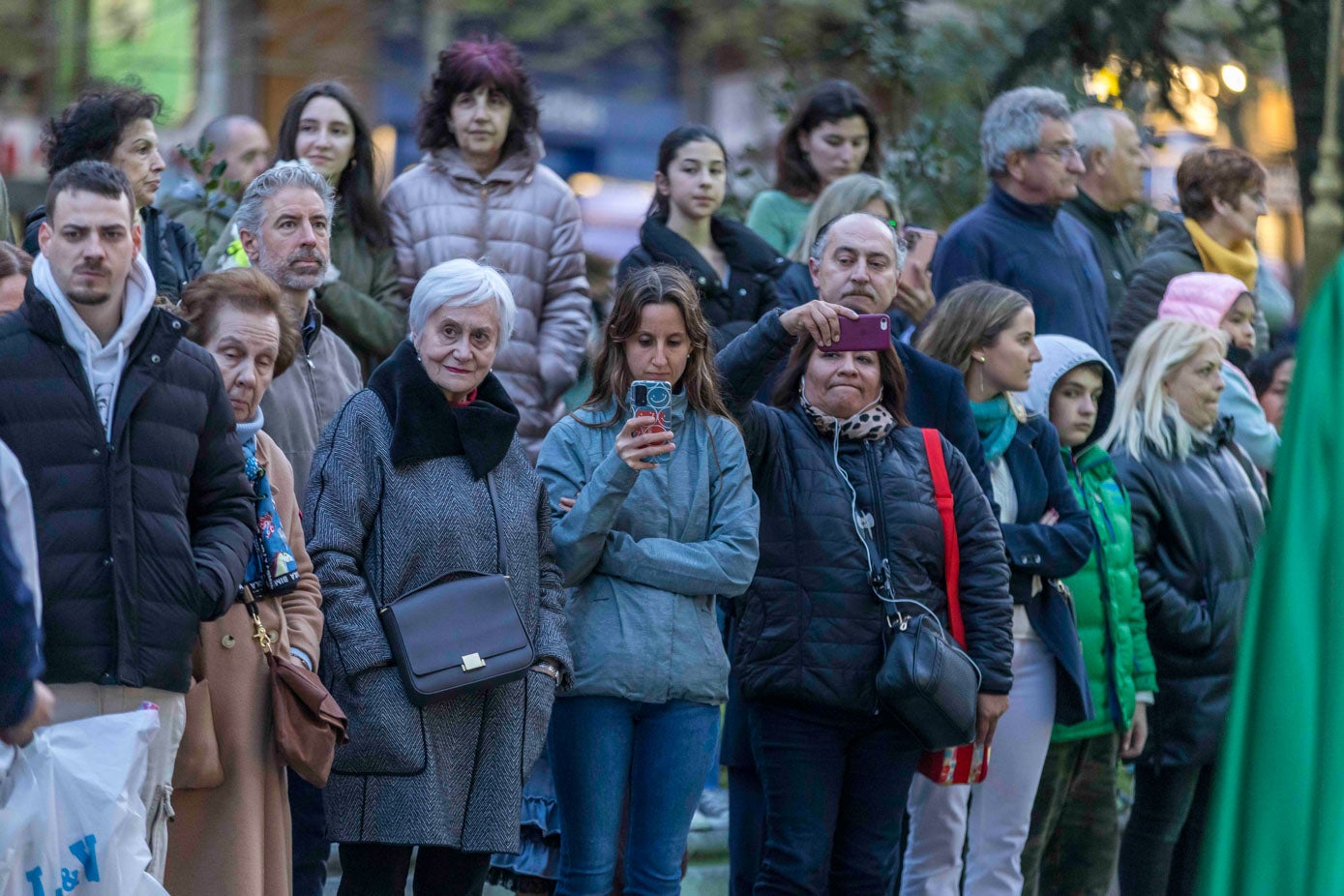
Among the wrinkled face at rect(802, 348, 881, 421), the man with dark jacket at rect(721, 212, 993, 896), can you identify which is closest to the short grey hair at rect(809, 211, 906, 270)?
the man with dark jacket at rect(721, 212, 993, 896)

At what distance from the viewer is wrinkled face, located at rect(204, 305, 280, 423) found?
4.96m

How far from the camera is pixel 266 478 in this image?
488cm

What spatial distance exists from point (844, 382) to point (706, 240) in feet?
6.11

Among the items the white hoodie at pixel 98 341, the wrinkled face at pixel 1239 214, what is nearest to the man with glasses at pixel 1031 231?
the wrinkled face at pixel 1239 214

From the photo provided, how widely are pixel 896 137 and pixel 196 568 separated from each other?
24.7ft

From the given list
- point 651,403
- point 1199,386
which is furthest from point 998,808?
point 651,403

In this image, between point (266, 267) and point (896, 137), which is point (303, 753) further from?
point (896, 137)

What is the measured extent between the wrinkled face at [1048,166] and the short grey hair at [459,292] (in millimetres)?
3283

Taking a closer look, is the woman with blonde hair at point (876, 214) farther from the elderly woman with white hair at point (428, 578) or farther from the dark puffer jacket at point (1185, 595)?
the elderly woman with white hair at point (428, 578)

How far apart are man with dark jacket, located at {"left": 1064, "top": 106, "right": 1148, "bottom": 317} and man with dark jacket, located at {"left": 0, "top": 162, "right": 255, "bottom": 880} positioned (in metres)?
5.31

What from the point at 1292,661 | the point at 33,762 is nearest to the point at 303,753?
the point at 33,762

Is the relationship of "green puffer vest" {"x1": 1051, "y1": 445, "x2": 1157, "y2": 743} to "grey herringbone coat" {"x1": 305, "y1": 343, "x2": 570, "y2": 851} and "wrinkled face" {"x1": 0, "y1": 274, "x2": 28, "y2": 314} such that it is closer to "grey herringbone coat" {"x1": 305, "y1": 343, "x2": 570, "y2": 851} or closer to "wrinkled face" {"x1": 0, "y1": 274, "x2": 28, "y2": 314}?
"grey herringbone coat" {"x1": 305, "y1": 343, "x2": 570, "y2": 851}

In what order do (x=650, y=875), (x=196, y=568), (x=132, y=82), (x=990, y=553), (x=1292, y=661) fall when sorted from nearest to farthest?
(x=1292, y=661), (x=196, y=568), (x=650, y=875), (x=990, y=553), (x=132, y=82)

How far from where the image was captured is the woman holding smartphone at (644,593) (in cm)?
513
